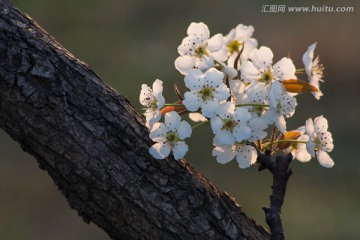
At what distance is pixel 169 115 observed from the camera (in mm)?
1080

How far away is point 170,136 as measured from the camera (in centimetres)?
108

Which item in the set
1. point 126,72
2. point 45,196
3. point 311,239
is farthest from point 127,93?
point 311,239

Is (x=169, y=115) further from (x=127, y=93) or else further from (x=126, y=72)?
(x=126, y=72)

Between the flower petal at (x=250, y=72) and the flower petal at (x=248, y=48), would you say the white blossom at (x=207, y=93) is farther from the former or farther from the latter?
the flower petal at (x=248, y=48)

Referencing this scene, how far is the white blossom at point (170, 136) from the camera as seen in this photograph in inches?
42.5

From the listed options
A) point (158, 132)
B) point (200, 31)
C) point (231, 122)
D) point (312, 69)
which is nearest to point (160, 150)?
point (158, 132)

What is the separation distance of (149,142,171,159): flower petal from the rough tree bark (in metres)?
0.04

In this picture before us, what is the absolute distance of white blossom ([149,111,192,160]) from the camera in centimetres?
108

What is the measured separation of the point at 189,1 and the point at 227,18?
0.42 meters

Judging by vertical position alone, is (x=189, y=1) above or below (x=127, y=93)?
above

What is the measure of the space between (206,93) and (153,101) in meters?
0.11

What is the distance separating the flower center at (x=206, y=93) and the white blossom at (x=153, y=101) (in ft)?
0.24

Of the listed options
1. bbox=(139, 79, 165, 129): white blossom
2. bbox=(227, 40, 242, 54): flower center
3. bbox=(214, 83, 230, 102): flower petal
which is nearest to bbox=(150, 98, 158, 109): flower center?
bbox=(139, 79, 165, 129): white blossom

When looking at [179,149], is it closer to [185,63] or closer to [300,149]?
[185,63]
